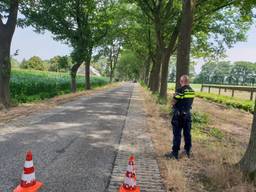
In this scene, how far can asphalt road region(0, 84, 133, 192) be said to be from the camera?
4172 mm

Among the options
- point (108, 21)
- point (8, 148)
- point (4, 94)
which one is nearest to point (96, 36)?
point (108, 21)

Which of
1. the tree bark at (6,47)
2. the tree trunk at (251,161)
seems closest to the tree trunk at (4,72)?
the tree bark at (6,47)

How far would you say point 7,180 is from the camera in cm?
405

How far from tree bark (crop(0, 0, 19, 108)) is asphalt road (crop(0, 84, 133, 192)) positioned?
125 inches

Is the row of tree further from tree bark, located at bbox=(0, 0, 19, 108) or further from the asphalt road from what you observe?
the asphalt road

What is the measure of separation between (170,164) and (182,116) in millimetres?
1170

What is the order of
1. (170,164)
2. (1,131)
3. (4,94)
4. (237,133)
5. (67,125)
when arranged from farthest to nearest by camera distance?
(4,94) < (237,133) < (67,125) < (1,131) < (170,164)

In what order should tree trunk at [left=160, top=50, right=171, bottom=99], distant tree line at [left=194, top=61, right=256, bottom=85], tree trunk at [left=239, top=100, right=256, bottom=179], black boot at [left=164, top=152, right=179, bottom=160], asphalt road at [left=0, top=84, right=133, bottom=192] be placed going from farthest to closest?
distant tree line at [left=194, top=61, right=256, bottom=85], tree trunk at [left=160, top=50, right=171, bottom=99], black boot at [left=164, top=152, right=179, bottom=160], tree trunk at [left=239, top=100, right=256, bottom=179], asphalt road at [left=0, top=84, right=133, bottom=192]

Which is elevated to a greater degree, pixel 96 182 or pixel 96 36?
pixel 96 36

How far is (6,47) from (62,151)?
7.87 m

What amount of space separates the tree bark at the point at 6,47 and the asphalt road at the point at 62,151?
316cm

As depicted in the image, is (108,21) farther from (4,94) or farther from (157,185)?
(157,185)

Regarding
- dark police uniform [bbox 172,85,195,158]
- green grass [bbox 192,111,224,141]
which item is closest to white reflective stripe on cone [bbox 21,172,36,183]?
dark police uniform [bbox 172,85,195,158]

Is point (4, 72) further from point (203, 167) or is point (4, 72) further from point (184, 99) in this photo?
point (203, 167)
